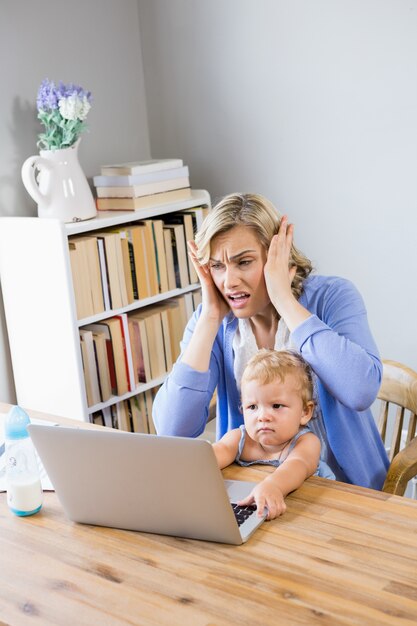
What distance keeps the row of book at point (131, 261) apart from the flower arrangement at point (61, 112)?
1.16 ft

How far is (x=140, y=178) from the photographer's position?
123 inches

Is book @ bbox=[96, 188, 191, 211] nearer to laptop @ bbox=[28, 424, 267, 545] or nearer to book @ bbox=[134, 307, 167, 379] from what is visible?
book @ bbox=[134, 307, 167, 379]

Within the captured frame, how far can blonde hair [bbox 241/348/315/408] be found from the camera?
1.67m

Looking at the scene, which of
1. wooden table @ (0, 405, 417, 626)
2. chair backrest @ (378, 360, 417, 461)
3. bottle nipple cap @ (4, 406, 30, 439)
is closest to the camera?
wooden table @ (0, 405, 417, 626)

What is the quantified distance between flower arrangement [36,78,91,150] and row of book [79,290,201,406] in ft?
2.19

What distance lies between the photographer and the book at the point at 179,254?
327 cm

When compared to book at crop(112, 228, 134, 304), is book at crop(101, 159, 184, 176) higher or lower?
higher

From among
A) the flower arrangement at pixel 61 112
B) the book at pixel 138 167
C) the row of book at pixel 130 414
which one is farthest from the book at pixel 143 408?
the flower arrangement at pixel 61 112

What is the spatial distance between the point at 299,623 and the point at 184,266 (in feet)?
7.48

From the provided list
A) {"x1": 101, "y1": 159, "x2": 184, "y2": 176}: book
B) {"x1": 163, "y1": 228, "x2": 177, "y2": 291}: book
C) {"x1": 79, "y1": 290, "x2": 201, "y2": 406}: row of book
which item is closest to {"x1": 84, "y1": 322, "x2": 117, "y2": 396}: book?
{"x1": 79, "y1": 290, "x2": 201, "y2": 406}: row of book

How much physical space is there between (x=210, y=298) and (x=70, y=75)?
65.5 inches

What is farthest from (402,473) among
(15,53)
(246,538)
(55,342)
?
(15,53)

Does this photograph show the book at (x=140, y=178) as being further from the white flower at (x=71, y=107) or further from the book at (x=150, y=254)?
the white flower at (x=71, y=107)

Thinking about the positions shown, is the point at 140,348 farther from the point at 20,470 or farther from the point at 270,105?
the point at 20,470
